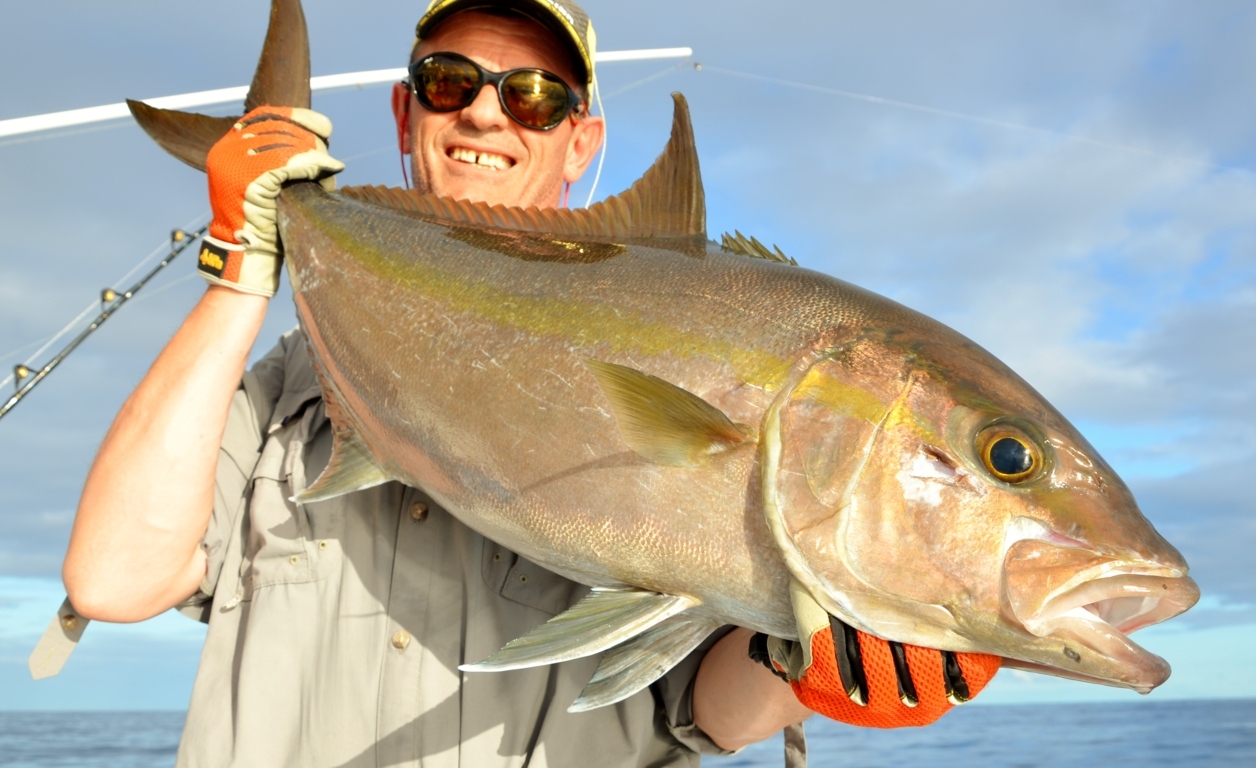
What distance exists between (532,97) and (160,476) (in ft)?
5.15

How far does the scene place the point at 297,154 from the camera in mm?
2402

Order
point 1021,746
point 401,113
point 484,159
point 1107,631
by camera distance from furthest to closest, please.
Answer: point 1021,746 → point 401,113 → point 484,159 → point 1107,631

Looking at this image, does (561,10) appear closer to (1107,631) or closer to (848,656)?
(848,656)

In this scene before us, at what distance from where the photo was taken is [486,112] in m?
2.88

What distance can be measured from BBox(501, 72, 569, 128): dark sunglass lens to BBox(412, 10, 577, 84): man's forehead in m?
0.13

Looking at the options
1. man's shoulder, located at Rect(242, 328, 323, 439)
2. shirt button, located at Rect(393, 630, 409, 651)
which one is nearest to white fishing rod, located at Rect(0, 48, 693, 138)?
man's shoulder, located at Rect(242, 328, 323, 439)

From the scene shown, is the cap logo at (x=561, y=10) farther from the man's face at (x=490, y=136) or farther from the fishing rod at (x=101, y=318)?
the fishing rod at (x=101, y=318)

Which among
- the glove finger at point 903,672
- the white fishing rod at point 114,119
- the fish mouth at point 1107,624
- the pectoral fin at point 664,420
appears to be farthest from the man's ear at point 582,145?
the fish mouth at point 1107,624

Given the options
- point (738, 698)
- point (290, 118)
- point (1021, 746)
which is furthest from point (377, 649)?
point (1021, 746)

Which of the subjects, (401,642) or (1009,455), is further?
(401,642)

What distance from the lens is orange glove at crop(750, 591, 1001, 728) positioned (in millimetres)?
1600

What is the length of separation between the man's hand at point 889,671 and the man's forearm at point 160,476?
5.07 ft

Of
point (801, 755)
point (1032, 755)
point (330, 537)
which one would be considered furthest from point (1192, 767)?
point (330, 537)

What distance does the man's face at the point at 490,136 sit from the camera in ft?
9.52
